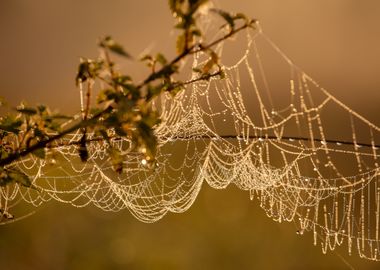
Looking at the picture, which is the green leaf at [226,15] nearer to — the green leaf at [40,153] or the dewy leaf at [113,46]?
the dewy leaf at [113,46]

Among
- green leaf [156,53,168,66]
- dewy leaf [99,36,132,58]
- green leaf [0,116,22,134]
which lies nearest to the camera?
dewy leaf [99,36,132,58]

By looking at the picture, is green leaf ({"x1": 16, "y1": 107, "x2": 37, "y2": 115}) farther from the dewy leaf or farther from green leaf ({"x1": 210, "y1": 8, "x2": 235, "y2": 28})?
green leaf ({"x1": 210, "y1": 8, "x2": 235, "y2": 28})

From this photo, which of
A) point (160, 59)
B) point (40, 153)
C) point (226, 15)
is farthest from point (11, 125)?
point (226, 15)

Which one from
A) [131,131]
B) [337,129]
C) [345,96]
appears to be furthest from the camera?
[345,96]

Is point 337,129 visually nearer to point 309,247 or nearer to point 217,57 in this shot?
point 309,247

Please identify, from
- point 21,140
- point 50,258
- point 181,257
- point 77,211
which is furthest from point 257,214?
point 21,140

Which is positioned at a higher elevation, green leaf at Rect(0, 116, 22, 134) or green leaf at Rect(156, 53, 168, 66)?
green leaf at Rect(156, 53, 168, 66)

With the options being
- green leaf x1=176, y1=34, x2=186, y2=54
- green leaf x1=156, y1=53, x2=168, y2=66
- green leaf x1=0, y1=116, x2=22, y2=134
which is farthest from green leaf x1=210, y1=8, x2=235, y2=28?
green leaf x1=0, y1=116, x2=22, y2=134

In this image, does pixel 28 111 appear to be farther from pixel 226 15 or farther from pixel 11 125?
pixel 226 15

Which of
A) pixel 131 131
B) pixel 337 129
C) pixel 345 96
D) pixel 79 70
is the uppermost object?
pixel 345 96
